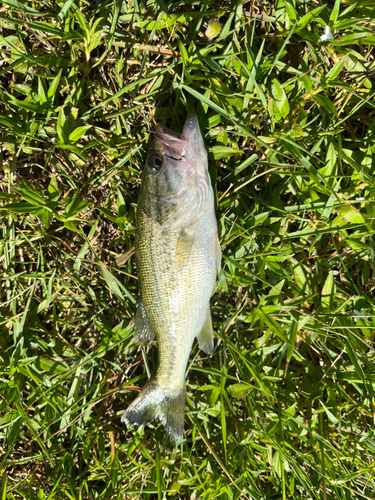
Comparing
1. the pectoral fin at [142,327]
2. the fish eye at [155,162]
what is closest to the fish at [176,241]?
the fish eye at [155,162]

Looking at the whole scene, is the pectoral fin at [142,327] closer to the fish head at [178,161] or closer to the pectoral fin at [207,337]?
the pectoral fin at [207,337]

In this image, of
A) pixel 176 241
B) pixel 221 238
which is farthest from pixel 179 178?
pixel 221 238

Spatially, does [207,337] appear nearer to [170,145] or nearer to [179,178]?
[179,178]

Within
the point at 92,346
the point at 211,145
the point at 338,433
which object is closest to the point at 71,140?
the point at 211,145

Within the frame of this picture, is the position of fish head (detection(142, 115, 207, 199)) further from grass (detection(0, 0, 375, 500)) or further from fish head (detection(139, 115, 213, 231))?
grass (detection(0, 0, 375, 500))

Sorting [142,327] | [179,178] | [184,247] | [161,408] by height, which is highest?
[179,178]

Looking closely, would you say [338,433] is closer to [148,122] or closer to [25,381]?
[25,381]
